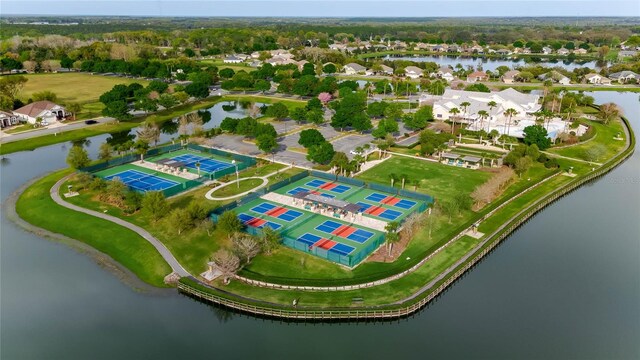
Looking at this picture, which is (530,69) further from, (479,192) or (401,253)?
(401,253)

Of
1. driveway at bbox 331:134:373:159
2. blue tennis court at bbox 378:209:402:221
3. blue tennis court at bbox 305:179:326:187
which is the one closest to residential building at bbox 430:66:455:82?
driveway at bbox 331:134:373:159

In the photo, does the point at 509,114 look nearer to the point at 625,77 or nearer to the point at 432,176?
the point at 432,176

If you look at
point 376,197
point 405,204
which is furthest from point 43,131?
point 405,204

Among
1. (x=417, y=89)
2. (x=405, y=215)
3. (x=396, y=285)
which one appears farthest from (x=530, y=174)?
(x=417, y=89)

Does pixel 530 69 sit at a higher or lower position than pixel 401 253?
higher

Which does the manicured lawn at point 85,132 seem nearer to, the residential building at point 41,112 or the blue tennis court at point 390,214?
the residential building at point 41,112

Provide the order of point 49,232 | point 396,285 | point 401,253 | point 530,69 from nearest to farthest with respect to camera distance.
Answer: point 396,285
point 401,253
point 49,232
point 530,69
